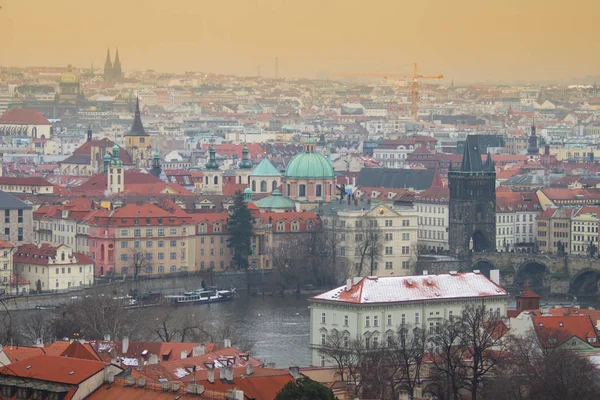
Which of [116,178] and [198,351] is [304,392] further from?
[116,178]

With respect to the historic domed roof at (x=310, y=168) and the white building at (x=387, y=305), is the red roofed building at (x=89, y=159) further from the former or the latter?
the white building at (x=387, y=305)

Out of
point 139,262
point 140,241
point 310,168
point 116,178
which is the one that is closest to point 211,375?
point 139,262

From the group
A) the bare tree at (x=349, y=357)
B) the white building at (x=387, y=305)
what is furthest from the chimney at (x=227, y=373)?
the white building at (x=387, y=305)

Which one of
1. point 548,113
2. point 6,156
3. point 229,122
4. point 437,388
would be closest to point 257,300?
point 437,388

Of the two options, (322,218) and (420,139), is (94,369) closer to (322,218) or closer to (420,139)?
(322,218)

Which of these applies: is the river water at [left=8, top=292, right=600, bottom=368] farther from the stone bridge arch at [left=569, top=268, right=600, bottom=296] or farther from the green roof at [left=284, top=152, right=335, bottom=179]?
the green roof at [left=284, top=152, right=335, bottom=179]

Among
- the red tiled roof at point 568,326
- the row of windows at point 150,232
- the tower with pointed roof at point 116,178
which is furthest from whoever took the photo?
the tower with pointed roof at point 116,178
